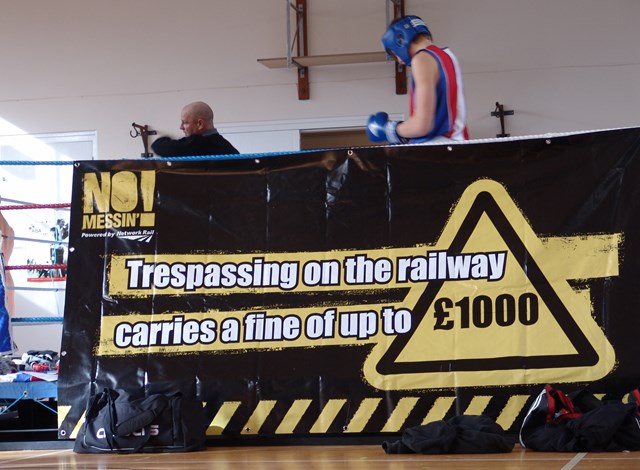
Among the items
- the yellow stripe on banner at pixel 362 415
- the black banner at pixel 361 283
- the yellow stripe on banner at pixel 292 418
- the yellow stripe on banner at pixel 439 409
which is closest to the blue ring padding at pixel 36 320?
the black banner at pixel 361 283

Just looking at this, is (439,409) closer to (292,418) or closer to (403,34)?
(292,418)

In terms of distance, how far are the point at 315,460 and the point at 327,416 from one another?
482 mm

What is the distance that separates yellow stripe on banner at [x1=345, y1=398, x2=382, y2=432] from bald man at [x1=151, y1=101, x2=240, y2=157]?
5.39ft

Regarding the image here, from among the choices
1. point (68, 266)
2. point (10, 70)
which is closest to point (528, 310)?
point (68, 266)

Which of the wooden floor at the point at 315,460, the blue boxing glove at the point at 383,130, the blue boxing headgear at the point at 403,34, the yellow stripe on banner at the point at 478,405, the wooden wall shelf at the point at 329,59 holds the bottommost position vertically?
the wooden floor at the point at 315,460

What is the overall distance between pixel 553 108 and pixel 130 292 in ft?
17.6

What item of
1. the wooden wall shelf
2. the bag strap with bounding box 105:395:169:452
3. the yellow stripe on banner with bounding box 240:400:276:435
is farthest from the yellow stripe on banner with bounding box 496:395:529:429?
the wooden wall shelf

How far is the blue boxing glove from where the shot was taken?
389 centimetres

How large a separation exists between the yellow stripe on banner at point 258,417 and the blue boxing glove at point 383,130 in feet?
4.14

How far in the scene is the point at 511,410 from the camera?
11.1 feet

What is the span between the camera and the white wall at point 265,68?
7.96 m

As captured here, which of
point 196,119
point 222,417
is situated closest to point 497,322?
point 222,417

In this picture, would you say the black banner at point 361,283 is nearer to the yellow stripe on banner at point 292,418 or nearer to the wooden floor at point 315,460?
the yellow stripe on banner at point 292,418

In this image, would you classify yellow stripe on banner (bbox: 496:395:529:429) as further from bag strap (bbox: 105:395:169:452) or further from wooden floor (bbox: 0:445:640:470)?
bag strap (bbox: 105:395:169:452)
